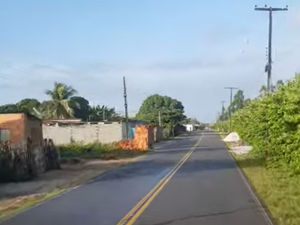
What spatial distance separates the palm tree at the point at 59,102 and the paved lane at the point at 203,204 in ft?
165

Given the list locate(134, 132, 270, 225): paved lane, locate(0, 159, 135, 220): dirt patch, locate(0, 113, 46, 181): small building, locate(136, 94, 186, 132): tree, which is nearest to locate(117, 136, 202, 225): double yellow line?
locate(134, 132, 270, 225): paved lane

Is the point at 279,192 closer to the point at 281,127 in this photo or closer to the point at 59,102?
the point at 281,127

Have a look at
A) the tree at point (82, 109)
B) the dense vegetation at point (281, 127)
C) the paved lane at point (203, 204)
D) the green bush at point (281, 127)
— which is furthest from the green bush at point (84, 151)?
the tree at point (82, 109)

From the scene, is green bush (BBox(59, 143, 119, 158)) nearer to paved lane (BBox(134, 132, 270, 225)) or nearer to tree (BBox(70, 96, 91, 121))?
paved lane (BBox(134, 132, 270, 225))

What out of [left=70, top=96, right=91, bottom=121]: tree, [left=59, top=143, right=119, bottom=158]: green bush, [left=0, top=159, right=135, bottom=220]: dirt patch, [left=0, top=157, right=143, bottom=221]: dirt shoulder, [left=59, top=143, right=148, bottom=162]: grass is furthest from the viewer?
[left=70, top=96, right=91, bottom=121]: tree

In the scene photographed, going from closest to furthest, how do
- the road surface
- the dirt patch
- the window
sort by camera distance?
the road surface, the dirt patch, the window

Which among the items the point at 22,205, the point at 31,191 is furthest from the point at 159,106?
the point at 22,205

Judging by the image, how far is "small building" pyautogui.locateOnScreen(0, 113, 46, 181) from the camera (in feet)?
79.9

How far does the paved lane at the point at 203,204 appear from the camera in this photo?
11578mm

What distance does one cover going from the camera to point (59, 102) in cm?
7169

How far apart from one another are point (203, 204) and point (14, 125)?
63.7 feet

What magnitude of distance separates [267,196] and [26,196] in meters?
8.06

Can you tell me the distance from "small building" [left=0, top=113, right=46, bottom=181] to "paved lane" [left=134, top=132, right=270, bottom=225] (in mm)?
7307

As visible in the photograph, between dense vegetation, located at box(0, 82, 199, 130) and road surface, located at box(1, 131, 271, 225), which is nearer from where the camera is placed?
road surface, located at box(1, 131, 271, 225)
